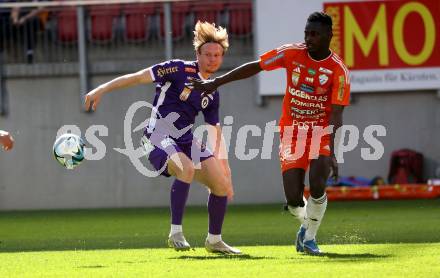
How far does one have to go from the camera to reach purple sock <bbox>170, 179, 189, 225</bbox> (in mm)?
9195

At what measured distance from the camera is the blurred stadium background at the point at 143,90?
679 inches

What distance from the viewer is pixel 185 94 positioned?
9.38 metres

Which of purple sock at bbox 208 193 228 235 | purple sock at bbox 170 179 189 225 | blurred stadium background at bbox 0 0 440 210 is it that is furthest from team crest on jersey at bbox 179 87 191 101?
blurred stadium background at bbox 0 0 440 210

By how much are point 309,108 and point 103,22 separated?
10.3 meters

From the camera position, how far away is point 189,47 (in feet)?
59.0

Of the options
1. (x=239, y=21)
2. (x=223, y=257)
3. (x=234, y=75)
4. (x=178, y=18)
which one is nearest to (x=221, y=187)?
(x=223, y=257)

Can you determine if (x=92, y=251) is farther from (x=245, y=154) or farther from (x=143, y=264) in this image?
(x=245, y=154)

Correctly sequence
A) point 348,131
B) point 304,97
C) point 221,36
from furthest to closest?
point 348,131, point 221,36, point 304,97

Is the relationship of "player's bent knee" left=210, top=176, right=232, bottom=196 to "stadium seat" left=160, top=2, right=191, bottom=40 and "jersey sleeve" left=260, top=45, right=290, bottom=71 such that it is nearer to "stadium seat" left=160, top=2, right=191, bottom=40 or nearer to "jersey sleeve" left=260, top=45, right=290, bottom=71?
"jersey sleeve" left=260, top=45, right=290, bottom=71

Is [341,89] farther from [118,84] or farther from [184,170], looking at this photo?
[118,84]

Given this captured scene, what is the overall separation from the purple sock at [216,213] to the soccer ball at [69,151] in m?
1.41

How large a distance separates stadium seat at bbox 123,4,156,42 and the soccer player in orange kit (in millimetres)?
9652

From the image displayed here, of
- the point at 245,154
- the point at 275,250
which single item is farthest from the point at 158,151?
the point at 245,154

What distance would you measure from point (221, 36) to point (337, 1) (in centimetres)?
823
